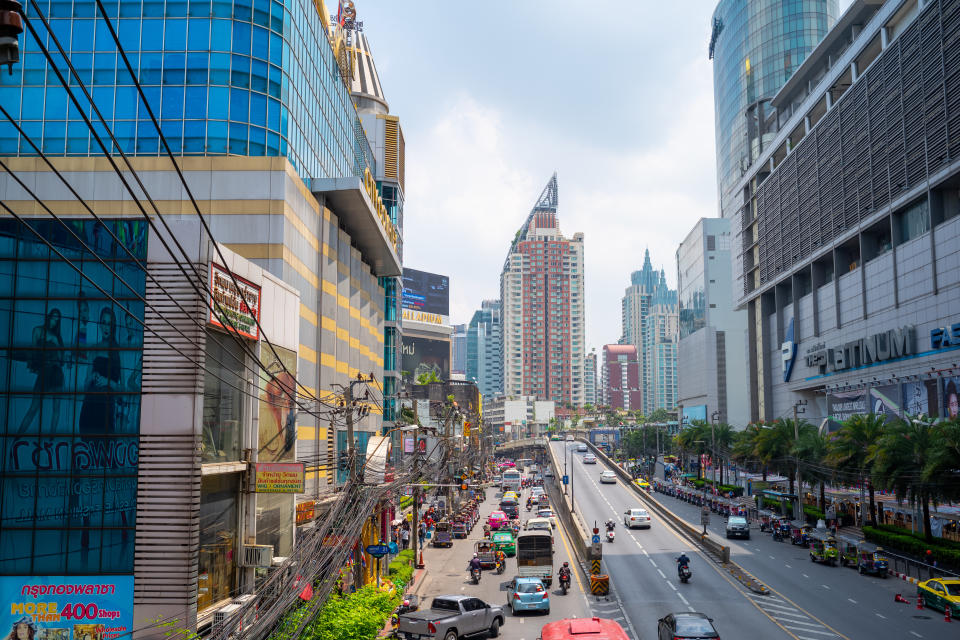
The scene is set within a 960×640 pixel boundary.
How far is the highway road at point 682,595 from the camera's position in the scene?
29750 mm

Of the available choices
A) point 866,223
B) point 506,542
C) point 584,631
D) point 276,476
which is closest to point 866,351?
point 866,223

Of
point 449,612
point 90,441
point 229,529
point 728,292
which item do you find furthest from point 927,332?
point 728,292

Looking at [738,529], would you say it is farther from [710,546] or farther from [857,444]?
[857,444]

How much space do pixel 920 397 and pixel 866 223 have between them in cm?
1842

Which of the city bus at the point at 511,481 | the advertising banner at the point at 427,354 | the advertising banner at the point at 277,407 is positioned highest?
the advertising banner at the point at 427,354

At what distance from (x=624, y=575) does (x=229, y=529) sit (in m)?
26.7

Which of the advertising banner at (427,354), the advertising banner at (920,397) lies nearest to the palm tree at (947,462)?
the advertising banner at (920,397)

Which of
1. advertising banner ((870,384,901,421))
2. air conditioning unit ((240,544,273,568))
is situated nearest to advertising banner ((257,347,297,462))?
air conditioning unit ((240,544,273,568))

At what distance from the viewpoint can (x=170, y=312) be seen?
22.3 m

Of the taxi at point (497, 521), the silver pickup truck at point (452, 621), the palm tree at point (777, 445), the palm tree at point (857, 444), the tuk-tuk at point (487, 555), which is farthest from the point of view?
the palm tree at point (777, 445)

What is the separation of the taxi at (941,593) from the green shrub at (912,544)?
7.66 meters

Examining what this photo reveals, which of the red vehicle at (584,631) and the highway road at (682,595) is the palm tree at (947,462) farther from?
the red vehicle at (584,631)

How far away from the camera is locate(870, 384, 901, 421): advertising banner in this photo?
69.3 metres

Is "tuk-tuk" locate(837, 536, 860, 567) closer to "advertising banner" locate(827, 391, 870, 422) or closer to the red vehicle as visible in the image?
"advertising banner" locate(827, 391, 870, 422)
